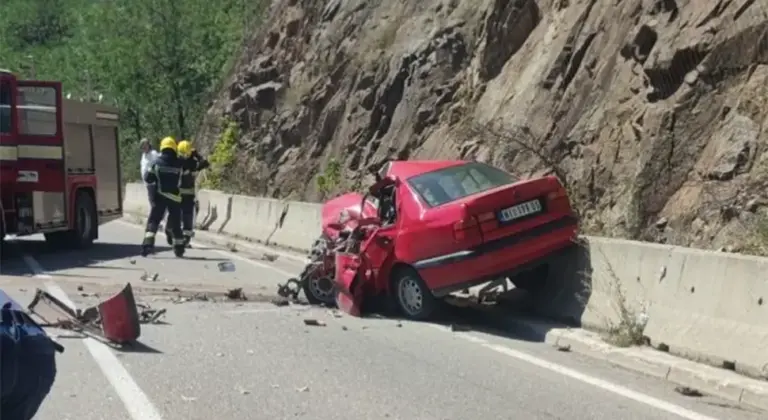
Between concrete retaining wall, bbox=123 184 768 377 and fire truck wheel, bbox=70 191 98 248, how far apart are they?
1128 cm

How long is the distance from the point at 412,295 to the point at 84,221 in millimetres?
10890

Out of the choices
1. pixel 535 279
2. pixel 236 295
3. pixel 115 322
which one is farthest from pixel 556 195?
pixel 115 322

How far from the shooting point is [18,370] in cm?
517

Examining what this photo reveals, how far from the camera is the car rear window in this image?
477 inches

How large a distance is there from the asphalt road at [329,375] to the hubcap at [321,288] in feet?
1.39

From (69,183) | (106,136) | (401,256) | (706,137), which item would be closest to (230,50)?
(106,136)

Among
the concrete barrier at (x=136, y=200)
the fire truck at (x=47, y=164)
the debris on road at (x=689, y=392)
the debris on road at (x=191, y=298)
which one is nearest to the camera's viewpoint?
the debris on road at (x=689, y=392)

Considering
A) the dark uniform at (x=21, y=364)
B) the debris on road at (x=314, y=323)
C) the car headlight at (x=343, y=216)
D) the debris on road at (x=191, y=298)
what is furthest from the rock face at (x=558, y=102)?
the dark uniform at (x=21, y=364)

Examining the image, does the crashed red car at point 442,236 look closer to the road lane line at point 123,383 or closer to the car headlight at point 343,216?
the car headlight at point 343,216

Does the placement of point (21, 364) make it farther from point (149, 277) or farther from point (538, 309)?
point (149, 277)

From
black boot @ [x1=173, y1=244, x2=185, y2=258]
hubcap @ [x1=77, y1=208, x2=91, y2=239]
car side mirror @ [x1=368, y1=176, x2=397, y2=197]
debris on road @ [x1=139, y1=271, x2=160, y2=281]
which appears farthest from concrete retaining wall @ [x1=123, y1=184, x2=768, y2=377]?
hubcap @ [x1=77, y1=208, x2=91, y2=239]

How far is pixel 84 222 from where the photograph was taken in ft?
70.5

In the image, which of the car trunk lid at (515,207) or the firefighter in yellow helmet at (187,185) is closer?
the car trunk lid at (515,207)

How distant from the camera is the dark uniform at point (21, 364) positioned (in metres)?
5.12
